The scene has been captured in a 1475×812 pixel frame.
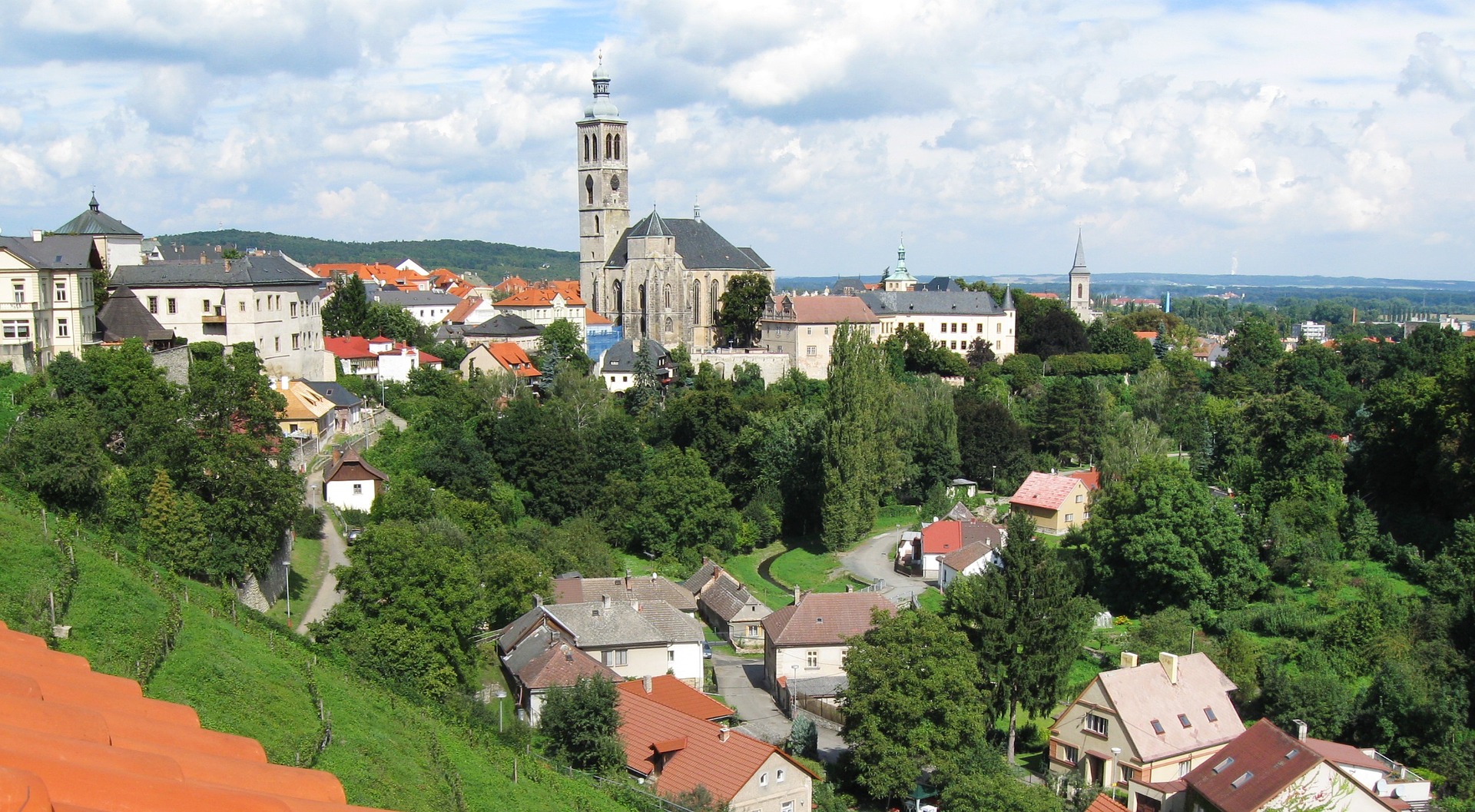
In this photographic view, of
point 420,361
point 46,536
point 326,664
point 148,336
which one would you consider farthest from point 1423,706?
point 420,361

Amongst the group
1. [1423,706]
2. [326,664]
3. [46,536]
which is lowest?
[1423,706]

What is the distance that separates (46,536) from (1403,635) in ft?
117

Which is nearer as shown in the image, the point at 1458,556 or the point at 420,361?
the point at 1458,556

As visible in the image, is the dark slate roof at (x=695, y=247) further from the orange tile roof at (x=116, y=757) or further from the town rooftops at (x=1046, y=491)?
the orange tile roof at (x=116, y=757)

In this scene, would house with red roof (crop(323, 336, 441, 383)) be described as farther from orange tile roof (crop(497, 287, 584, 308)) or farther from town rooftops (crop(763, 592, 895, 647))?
town rooftops (crop(763, 592, 895, 647))

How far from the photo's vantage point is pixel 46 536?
19.5m

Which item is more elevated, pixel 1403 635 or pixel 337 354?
pixel 337 354

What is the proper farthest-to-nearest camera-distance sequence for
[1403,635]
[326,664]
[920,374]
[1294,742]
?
1. [920,374]
2. [1403,635]
3. [1294,742]
4. [326,664]

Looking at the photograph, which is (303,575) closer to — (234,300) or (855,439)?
(234,300)

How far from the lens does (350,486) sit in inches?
1625

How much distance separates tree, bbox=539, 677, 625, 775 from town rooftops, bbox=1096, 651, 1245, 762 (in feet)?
41.4

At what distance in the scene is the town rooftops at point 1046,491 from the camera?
5247 cm

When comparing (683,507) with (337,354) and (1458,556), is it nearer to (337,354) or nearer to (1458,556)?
(337,354)

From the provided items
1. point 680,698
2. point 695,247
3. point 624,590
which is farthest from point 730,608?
point 695,247
